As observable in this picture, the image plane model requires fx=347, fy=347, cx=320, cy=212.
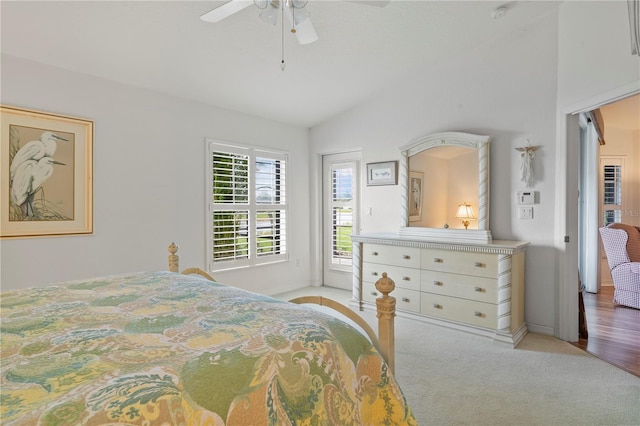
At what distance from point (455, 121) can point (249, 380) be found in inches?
151

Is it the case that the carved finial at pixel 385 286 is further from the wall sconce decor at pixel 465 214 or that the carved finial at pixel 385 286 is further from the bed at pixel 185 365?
the wall sconce decor at pixel 465 214

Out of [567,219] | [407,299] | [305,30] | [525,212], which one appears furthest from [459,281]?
[305,30]

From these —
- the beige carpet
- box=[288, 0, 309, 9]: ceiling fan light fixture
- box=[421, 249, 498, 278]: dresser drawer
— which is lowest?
the beige carpet

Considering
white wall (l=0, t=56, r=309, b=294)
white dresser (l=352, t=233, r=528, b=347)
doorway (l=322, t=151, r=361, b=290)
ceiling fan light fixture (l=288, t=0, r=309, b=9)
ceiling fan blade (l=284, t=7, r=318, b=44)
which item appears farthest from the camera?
doorway (l=322, t=151, r=361, b=290)

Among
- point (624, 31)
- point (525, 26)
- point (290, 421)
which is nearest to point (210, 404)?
point (290, 421)

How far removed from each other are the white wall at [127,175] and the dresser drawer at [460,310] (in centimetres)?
229

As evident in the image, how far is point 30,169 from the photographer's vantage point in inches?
115

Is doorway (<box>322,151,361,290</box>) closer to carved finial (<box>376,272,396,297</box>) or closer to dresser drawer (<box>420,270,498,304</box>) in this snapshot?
dresser drawer (<box>420,270,498,304</box>)

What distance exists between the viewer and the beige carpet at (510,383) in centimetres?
208

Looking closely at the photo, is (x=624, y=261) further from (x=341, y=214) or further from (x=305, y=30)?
(x=305, y=30)

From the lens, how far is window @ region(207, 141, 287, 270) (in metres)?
4.26

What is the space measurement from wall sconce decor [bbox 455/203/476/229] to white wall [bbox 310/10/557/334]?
232 millimetres

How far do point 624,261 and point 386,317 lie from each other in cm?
442

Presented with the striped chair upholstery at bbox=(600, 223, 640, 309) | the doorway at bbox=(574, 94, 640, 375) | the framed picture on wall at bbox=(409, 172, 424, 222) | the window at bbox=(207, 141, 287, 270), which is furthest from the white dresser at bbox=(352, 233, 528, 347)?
the striped chair upholstery at bbox=(600, 223, 640, 309)
